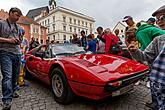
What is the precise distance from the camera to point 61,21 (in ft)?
199

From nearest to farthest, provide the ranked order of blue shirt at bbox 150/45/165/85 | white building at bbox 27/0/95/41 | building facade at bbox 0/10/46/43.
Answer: blue shirt at bbox 150/45/165/85 → building facade at bbox 0/10/46/43 → white building at bbox 27/0/95/41

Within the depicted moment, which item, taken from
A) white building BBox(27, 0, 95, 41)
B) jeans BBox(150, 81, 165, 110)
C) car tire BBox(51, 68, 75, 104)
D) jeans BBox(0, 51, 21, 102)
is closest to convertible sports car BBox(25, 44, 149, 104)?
car tire BBox(51, 68, 75, 104)

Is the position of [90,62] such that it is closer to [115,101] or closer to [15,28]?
[115,101]

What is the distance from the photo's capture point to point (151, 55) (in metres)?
1.83

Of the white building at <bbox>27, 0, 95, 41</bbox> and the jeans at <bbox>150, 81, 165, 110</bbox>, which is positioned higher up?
the white building at <bbox>27, 0, 95, 41</bbox>

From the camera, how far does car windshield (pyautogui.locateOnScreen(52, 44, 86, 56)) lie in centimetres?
442

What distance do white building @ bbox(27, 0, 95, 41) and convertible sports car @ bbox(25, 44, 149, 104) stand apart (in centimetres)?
5639

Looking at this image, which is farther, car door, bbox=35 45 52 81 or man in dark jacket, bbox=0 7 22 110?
car door, bbox=35 45 52 81

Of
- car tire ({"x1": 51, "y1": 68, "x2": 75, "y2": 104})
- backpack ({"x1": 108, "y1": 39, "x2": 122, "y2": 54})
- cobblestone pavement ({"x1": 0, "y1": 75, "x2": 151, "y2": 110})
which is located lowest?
cobblestone pavement ({"x1": 0, "y1": 75, "x2": 151, "y2": 110})

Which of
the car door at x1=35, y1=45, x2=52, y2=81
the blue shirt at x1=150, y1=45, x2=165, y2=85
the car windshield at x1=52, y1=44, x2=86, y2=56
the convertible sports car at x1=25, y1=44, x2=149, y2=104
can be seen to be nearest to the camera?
the blue shirt at x1=150, y1=45, x2=165, y2=85

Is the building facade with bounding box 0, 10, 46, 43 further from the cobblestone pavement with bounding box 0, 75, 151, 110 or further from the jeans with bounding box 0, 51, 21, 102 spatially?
the jeans with bounding box 0, 51, 21, 102

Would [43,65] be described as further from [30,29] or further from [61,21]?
[61,21]

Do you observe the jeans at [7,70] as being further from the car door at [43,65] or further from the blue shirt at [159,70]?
the blue shirt at [159,70]

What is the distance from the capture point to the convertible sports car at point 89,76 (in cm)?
284
